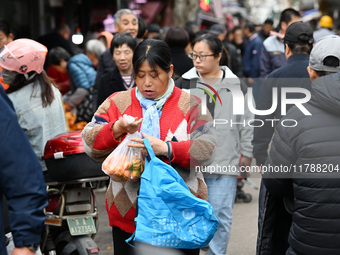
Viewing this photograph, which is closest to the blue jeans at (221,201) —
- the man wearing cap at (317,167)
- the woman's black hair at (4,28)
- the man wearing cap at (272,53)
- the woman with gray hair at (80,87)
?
the man wearing cap at (317,167)

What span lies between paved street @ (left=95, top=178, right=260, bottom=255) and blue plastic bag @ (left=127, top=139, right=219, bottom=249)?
3.01m

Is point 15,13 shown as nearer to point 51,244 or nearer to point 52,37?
point 52,37

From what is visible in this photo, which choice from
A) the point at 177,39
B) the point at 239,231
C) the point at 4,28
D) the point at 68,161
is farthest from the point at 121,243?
the point at 4,28

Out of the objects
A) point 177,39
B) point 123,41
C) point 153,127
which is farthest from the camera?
point 177,39

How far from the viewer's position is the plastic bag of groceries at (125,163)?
359 cm

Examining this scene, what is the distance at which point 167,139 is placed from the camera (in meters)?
3.73

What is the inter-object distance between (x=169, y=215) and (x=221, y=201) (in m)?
1.94

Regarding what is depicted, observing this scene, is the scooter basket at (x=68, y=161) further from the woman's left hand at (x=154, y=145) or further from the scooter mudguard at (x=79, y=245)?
the woman's left hand at (x=154, y=145)

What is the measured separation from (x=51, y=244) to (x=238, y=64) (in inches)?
330

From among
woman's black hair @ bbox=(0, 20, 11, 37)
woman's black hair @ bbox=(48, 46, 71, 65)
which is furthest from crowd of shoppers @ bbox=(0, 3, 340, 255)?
woman's black hair @ bbox=(48, 46, 71, 65)

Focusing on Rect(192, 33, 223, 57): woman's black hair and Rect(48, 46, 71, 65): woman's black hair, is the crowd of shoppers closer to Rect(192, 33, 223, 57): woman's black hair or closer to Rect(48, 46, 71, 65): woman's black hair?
Rect(192, 33, 223, 57): woman's black hair

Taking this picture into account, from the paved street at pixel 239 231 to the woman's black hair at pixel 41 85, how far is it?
1932 millimetres

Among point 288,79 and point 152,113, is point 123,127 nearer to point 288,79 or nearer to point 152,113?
point 152,113

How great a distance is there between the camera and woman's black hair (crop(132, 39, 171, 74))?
148 inches
